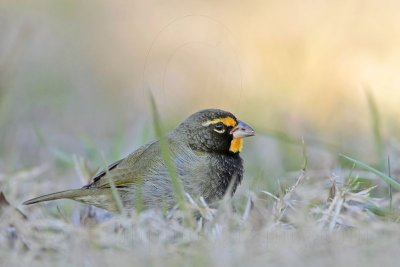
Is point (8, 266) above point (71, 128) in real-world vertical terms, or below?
above

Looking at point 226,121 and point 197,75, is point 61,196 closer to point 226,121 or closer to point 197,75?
point 226,121

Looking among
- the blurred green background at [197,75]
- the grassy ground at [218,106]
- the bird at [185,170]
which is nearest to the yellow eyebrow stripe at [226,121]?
the bird at [185,170]

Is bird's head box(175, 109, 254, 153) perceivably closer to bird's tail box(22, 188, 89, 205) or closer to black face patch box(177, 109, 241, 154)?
black face patch box(177, 109, 241, 154)

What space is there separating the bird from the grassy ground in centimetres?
18

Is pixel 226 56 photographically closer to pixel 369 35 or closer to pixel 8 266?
pixel 369 35

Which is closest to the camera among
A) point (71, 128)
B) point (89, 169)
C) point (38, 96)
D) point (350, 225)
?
point (350, 225)

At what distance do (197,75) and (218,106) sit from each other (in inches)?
59.2

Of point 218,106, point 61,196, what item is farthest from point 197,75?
point 61,196

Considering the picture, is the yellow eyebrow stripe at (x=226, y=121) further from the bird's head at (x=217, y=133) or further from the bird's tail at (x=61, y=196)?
the bird's tail at (x=61, y=196)

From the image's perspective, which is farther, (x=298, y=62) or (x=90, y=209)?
(x=298, y=62)

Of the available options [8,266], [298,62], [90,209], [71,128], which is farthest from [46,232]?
[298,62]

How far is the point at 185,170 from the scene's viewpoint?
5.58 meters

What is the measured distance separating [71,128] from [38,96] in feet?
4.06

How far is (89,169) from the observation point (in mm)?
6457
